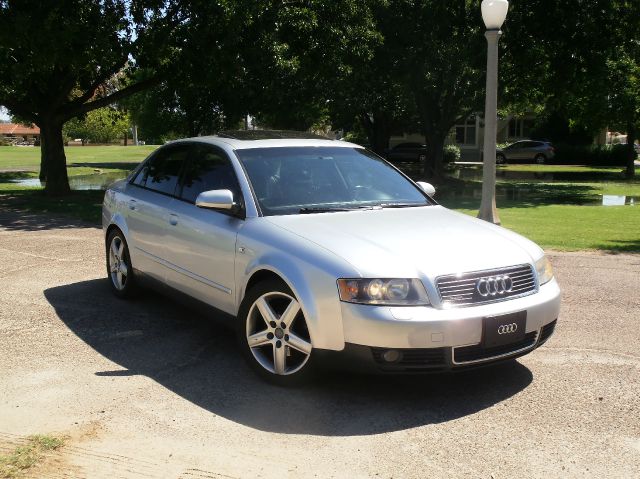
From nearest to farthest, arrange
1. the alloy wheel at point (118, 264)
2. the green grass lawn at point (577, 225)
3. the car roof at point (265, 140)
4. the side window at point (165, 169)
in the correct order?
the car roof at point (265, 140)
the side window at point (165, 169)
the alloy wheel at point (118, 264)
the green grass lawn at point (577, 225)

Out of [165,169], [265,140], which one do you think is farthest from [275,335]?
[165,169]

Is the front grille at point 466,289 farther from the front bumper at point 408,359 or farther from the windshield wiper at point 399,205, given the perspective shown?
the windshield wiper at point 399,205

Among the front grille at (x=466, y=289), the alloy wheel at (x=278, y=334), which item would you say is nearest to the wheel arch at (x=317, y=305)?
the alloy wheel at (x=278, y=334)

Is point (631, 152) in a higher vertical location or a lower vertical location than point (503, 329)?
higher

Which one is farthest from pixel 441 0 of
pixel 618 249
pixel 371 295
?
pixel 371 295

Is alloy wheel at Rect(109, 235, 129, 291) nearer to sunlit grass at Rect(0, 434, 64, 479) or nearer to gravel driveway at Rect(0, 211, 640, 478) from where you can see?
gravel driveway at Rect(0, 211, 640, 478)

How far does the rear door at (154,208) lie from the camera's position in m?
6.27

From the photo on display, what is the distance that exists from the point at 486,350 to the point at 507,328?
0.19 m

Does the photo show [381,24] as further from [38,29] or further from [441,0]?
[38,29]

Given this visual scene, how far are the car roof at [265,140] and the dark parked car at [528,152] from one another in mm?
44011

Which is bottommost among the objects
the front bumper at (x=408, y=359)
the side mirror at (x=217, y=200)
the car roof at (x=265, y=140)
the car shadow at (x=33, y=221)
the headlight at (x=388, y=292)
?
the car shadow at (x=33, y=221)

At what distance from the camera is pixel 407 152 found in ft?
162

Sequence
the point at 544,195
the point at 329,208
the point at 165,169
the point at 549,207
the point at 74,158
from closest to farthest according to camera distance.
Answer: the point at 329,208 → the point at 165,169 → the point at 549,207 → the point at 544,195 → the point at 74,158

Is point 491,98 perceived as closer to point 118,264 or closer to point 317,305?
point 118,264
